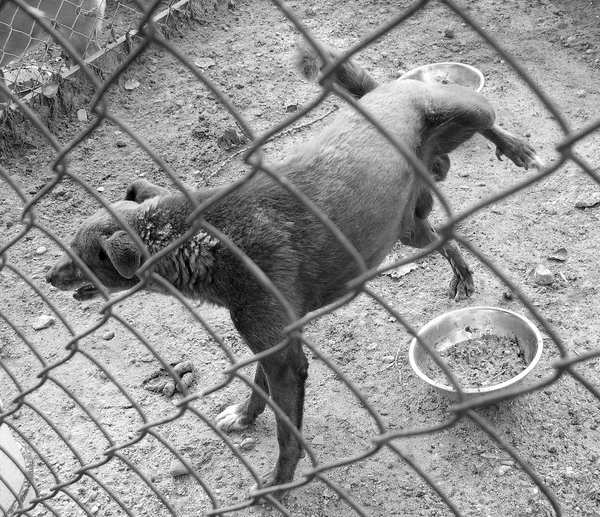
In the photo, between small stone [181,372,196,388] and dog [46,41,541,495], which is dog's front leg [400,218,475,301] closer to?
dog [46,41,541,495]

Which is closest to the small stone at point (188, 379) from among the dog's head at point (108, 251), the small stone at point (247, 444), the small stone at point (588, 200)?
the small stone at point (247, 444)

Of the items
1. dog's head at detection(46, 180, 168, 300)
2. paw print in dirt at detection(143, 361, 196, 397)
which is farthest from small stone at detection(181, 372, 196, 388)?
dog's head at detection(46, 180, 168, 300)

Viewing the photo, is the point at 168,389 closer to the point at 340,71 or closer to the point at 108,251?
the point at 108,251

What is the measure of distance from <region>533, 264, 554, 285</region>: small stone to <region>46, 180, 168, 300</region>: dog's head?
82.4 inches

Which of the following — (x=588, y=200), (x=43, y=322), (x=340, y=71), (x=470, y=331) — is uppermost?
(x=340, y=71)

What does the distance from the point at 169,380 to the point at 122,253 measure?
117cm

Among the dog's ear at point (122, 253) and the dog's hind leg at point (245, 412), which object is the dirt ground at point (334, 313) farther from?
the dog's ear at point (122, 253)

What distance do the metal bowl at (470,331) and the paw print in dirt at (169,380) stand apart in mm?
1196

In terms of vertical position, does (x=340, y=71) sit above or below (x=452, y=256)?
above

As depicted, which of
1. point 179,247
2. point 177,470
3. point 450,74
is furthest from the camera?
point 450,74

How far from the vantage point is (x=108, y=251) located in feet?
9.89

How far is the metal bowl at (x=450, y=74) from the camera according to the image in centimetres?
533

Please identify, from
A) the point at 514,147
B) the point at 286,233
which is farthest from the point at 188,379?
the point at 514,147

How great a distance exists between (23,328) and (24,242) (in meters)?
0.78
